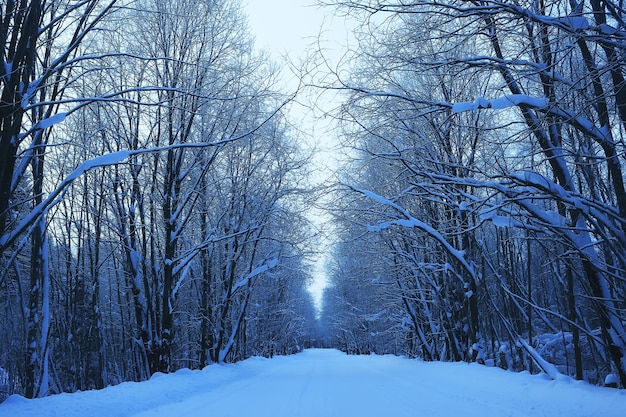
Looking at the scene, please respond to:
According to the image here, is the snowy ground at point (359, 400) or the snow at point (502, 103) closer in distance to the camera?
the snow at point (502, 103)

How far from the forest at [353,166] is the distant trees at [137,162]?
0.25ft

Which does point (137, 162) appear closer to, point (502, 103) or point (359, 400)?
point (359, 400)

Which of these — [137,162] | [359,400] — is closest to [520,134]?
[359,400]

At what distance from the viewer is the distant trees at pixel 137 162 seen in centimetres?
571

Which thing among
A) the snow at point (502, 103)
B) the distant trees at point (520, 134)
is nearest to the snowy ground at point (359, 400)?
the distant trees at point (520, 134)

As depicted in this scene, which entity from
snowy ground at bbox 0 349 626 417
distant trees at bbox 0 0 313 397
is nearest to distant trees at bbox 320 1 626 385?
snowy ground at bbox 0 349 626 417

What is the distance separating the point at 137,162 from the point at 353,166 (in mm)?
7088

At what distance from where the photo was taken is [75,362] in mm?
16328

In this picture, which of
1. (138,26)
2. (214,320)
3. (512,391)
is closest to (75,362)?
(214,320)

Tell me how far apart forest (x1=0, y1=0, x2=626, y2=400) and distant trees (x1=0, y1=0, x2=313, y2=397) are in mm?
76

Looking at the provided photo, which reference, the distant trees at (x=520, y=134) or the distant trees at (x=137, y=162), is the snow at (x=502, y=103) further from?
the distant trees at (x=137, y=162)

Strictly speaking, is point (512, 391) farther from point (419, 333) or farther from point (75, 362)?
point (75, 362)

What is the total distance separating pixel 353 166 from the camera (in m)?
15.8

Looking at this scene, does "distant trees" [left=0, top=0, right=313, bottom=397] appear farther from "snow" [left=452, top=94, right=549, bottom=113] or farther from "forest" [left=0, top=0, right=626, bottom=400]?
"snow" [left=452, top=94, right=549, bottom=113]
